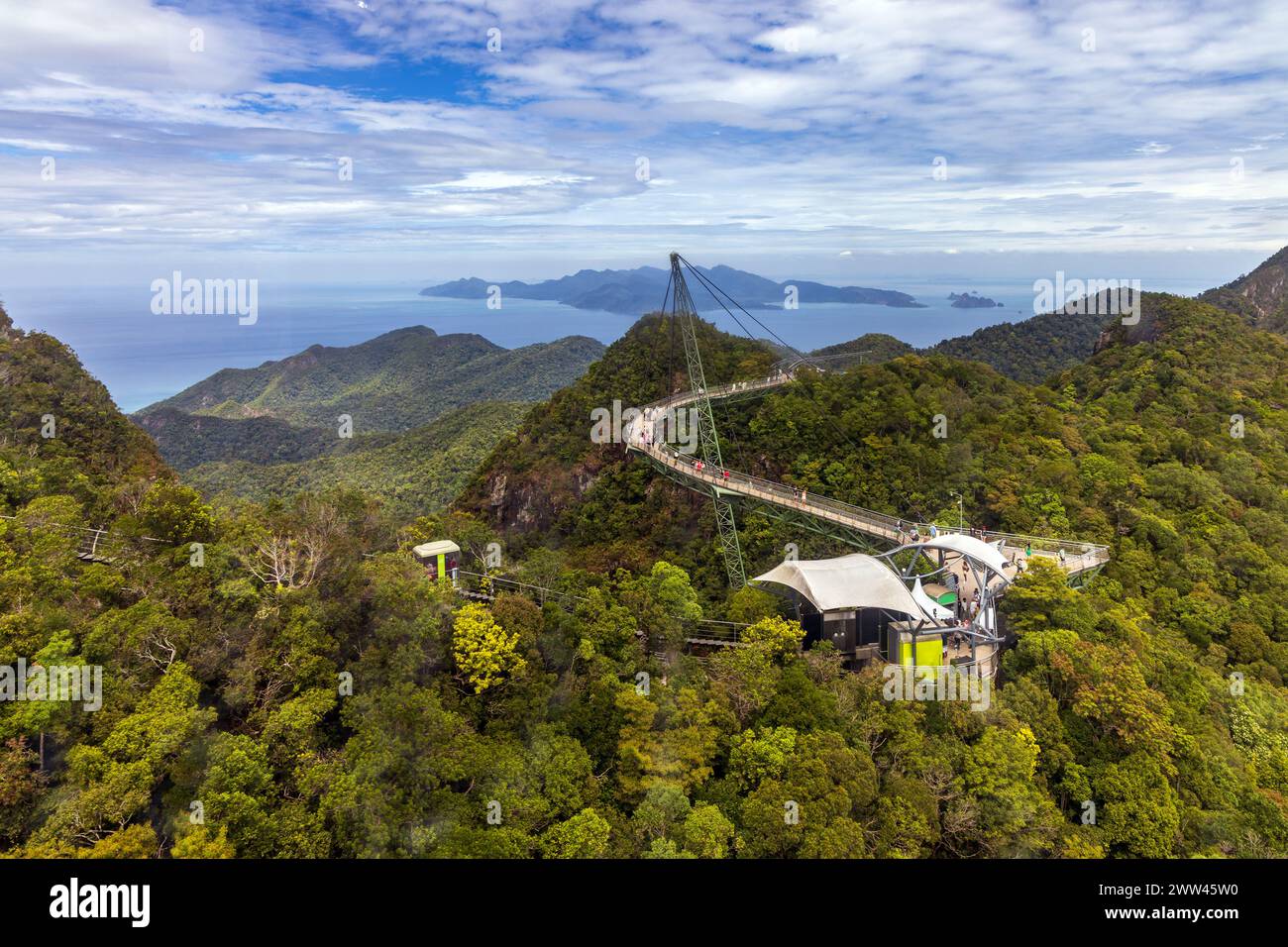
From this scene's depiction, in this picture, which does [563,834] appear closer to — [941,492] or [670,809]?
[670,809]

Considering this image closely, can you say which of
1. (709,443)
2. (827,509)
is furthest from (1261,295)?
(827,509)

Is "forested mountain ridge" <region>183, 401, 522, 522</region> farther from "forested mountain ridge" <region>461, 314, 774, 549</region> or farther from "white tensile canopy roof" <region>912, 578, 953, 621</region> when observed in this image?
"white tensile canopy roof" <region>912, 578, 953, 621</region>

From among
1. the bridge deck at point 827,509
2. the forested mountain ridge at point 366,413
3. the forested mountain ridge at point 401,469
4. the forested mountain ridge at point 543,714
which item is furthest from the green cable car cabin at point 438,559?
the forested mountain ridge at point 401,469

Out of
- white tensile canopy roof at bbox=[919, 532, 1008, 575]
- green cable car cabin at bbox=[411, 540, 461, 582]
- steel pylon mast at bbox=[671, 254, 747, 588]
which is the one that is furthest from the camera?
steel pylon mast at bbox=[671, 254, 747, 588]

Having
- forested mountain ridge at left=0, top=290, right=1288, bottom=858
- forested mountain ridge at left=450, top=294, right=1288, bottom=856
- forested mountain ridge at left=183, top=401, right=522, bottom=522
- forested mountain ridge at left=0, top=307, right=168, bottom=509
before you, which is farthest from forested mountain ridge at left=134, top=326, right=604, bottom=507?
forested mountain ridge at left=0, top=290, right=1288, bottom=858

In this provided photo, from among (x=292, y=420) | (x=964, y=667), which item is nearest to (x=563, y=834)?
(x=964, y=667)
